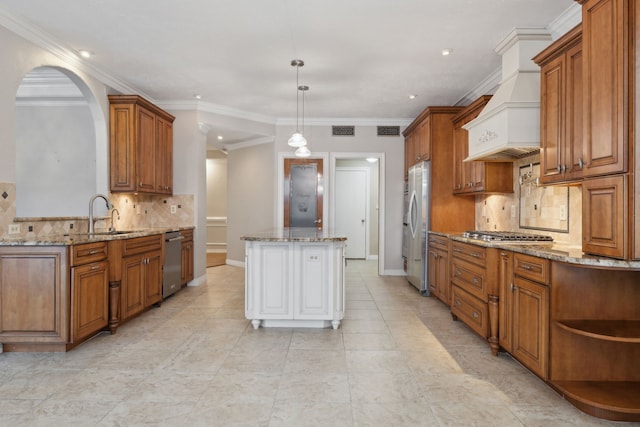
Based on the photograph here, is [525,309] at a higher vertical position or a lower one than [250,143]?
lower

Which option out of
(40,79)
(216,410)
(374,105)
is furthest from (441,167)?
(40,79)

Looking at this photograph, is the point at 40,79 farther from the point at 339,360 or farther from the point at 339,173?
the point at 339,173

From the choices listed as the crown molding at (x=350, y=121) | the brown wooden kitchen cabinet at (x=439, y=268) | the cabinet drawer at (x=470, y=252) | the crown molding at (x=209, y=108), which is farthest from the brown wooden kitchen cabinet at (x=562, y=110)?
the crown molding at (x=209, y=108)

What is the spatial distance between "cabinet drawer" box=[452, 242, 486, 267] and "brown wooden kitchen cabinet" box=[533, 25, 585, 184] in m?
0.75

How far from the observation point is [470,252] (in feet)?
10.9

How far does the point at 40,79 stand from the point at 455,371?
5573mm

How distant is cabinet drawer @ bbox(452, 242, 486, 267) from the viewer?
10.1 feet

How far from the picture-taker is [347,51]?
3.68 meters

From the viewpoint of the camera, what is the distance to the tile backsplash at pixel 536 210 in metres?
2.93

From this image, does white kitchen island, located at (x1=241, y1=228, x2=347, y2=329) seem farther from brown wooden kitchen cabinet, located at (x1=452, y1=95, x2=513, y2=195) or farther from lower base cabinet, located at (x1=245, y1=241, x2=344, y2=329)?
brown wooden kitchen cabinet, located at (x1=452, y1=95, x2=513, y2=195)

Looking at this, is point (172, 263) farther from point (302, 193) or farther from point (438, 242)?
point (438, 242)

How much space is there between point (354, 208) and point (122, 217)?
5168 millimetres

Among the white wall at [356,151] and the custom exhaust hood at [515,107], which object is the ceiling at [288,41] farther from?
the white wall at [356,151]

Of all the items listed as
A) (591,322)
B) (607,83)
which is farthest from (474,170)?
(591,322)
